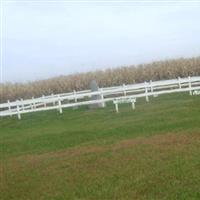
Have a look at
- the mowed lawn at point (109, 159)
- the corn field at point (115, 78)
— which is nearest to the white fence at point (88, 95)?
the mowed lawn at point (109, 159)

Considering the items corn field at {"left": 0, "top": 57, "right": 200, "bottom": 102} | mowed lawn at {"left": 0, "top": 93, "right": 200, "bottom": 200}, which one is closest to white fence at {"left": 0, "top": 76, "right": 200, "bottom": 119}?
mowed lawn at {"left": 0, "top": 93, "right": 200, "bottom": 200}

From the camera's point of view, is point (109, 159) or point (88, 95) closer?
point (109, 159)

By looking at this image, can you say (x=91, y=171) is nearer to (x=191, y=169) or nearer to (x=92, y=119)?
(x=191, y=169)

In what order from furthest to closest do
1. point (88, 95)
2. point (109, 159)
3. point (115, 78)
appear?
1. point (115, 78)
2. point (88, 95)
3. point (109, 159)

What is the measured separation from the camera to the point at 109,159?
12578 millimetres

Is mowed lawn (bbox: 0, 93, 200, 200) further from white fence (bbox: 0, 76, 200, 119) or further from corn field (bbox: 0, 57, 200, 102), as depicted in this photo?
corn field (bbox: 0, 57, 200, 102)

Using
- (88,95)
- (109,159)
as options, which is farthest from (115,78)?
(109,159)

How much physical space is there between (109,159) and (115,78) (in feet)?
131

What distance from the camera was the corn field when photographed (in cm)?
5119

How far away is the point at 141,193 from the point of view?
9.29 m

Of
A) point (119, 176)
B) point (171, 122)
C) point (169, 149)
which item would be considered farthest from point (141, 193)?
point (171, 122)

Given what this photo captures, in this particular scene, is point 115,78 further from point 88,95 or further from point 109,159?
point 109,159

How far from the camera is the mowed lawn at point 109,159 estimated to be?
9727 mm

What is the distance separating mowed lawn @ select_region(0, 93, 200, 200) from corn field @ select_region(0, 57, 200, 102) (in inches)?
1115
